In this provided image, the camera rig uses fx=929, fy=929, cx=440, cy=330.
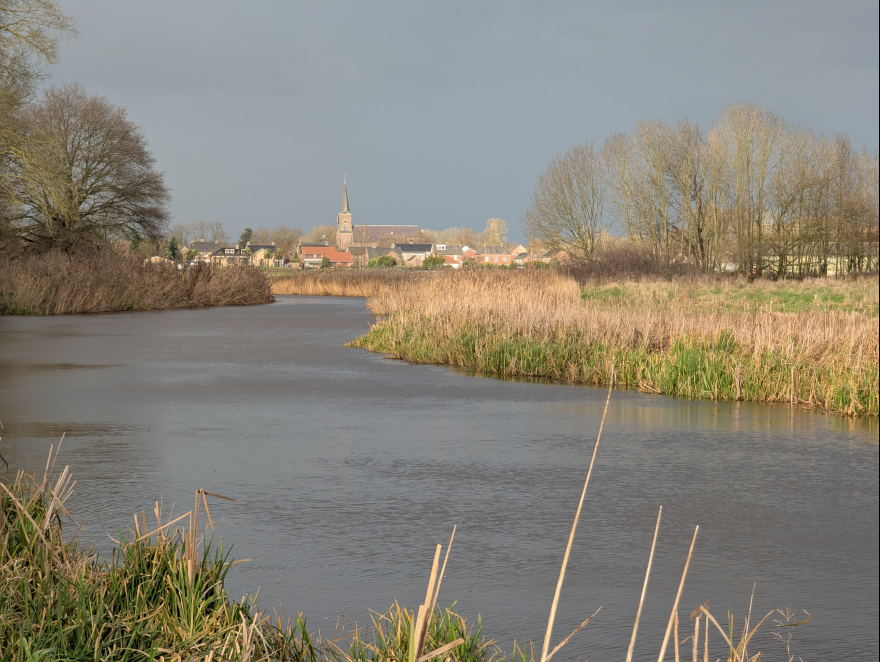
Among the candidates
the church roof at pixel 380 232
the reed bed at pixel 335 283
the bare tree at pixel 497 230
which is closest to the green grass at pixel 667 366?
the reed bed at pixel 335 283

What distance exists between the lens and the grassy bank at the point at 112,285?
94.3ft

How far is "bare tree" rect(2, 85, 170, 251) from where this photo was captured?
1453 inches

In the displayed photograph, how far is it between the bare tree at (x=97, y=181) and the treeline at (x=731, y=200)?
64.4ft

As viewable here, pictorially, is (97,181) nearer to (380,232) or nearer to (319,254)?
(319,254)

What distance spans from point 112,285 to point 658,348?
2274cm

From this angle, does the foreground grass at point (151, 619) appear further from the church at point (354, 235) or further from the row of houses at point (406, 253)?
the church at point (354, 235)

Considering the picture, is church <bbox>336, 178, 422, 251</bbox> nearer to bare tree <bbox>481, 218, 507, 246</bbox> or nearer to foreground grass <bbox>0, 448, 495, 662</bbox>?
bare tree <bbox>481, 218, 507, 246</bbox>

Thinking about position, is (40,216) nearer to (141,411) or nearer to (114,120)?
(114,120)

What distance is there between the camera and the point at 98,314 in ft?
97.2

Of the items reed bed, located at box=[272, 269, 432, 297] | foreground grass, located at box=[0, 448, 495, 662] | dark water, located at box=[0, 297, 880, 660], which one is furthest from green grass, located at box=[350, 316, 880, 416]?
reed bed, located at box=[272, 269, 432, 297]

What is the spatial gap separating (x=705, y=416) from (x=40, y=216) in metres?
32.3

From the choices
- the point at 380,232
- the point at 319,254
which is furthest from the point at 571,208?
the point at 380,232

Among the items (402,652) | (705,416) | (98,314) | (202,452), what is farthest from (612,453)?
(98,314)

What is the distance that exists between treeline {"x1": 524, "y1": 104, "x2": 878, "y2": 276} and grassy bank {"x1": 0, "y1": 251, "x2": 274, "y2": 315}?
15339 millimetres
